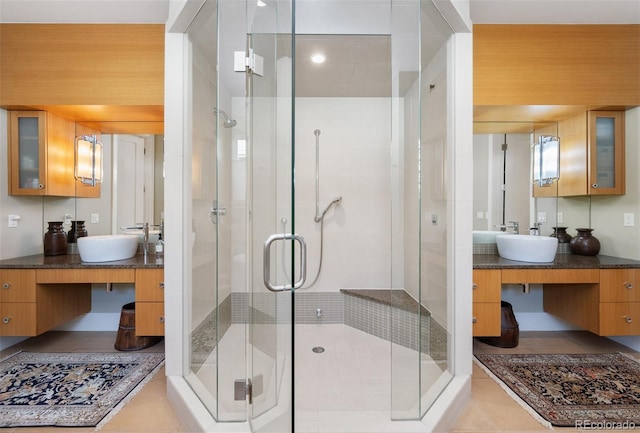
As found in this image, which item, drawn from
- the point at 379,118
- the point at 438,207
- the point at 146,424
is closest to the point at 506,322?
the point at 438,207

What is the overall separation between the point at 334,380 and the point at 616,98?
2777 millimetres

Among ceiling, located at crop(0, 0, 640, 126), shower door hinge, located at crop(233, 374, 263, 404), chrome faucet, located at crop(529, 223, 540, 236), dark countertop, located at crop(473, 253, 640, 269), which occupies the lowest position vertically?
Answer: shower door hinge, located at crop(233, 374, 263, 404)

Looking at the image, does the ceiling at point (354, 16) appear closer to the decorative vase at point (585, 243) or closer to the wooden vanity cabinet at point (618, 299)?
the decorative vase at point (585, 243)

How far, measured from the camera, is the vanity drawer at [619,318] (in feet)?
6.97

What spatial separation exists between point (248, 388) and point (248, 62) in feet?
4.60

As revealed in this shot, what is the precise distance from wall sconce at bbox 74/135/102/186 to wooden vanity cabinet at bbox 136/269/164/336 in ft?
3.50

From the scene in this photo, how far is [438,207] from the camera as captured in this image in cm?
182

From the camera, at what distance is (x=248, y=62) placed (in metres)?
1.29

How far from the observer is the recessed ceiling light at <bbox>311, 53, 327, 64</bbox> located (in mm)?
2451

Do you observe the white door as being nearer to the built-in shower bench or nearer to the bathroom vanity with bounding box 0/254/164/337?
the bathroom vanity with bounding box 0/254/164/337

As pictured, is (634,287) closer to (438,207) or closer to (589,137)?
(589,137)

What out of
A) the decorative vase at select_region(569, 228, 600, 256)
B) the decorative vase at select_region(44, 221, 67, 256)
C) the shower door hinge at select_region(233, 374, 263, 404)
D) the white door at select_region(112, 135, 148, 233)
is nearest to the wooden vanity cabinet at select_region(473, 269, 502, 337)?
the decorative vase at select_region(569, 228, 600, 256)

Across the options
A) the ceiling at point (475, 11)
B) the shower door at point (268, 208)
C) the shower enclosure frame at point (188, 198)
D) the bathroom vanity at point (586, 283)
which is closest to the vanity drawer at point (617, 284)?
the bathroom vanity at point (586, 283)

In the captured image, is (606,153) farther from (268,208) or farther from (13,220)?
(13,220)
